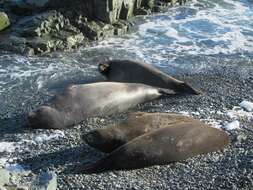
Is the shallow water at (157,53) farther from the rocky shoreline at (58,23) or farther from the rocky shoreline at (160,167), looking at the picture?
the rocky shoreline at (160,167)

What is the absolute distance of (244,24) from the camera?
15.0m

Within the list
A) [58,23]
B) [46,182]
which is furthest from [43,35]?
[46,182]

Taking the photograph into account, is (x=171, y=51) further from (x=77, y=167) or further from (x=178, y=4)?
(x=77, y=167)

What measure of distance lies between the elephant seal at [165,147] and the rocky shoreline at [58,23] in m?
5.63

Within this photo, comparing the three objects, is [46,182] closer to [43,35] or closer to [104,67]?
[104,67]

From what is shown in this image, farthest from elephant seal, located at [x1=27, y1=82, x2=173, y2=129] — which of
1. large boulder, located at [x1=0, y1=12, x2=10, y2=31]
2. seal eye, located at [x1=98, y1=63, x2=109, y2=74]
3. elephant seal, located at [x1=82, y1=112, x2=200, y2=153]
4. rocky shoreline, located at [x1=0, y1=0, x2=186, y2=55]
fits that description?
large boulder, located at [x1=0, y1=12, x2=10, y2=31]

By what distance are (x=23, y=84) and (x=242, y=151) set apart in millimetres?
4689

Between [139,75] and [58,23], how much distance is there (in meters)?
3.54

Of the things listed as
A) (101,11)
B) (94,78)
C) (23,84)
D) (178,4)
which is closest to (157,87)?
(94,78)

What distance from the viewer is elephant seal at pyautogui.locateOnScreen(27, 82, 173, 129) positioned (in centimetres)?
866

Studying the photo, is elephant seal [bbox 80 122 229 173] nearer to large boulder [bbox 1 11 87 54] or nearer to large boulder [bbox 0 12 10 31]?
large boulder [bbox 1 11 87 54]

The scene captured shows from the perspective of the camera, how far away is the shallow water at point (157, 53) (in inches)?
419

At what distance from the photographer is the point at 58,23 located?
43.8 ft

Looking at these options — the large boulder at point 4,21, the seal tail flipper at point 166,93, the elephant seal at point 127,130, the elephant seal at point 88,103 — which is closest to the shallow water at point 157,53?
the elephant seal at point 88,103
